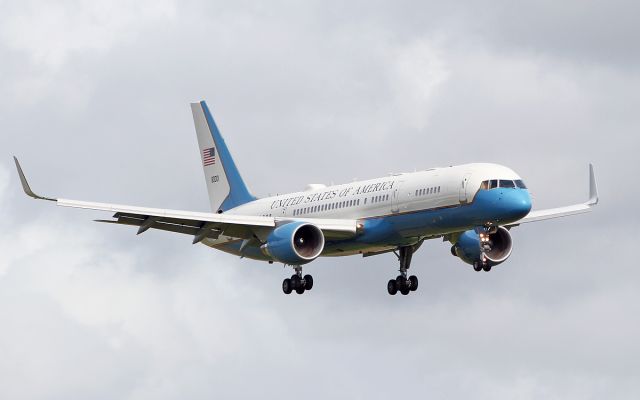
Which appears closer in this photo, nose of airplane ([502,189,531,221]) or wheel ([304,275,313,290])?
nose of airplane ([502,189,531,221])

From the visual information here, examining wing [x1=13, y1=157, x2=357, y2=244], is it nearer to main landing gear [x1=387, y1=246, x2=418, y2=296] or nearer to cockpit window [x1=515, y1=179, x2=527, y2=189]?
main landing gear [x1=387, y1=246, x2=418, y2=296]

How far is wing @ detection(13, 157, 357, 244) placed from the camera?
7781 cm

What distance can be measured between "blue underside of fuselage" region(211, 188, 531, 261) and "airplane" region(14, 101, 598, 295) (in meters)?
0.04

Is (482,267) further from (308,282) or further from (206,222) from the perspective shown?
(206,222)

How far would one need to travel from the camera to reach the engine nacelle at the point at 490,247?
271 feet

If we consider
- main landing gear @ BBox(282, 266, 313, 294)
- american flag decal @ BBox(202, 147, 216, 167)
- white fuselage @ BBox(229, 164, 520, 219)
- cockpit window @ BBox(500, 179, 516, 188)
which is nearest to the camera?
cockpit window @ BBox(500, 179, 516, 188)

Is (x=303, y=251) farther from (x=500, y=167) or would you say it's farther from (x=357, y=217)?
(x=500, y=167)

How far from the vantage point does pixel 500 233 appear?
273 feet

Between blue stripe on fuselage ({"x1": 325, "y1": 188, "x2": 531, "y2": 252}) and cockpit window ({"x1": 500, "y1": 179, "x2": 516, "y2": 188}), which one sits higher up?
cockpit window ({"x1": 500, "y1": 179, "x2": 516, "y2": 188})

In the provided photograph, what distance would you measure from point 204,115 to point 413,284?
19.1 m

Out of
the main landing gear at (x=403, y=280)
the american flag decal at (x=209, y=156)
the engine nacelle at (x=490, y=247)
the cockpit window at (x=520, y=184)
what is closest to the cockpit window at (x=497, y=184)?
the cockpit window at (x=520, y=184)

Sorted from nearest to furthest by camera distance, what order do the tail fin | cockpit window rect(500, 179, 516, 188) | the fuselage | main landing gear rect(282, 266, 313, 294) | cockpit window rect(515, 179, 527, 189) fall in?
the fuselage, cockpit window rect(500, 179, 516, 188), cockpit window rect(515, 179, 527, 189), main landing gear rect(282, 266, 313, 294), the tail fin

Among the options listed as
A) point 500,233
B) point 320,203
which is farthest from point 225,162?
point 500,233

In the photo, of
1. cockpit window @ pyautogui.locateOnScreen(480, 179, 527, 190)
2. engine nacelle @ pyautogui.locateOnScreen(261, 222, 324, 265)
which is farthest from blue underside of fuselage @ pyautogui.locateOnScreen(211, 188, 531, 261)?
engine nacelle @ pyautogui.locateOnScreen(261, 222, 324, 265)
